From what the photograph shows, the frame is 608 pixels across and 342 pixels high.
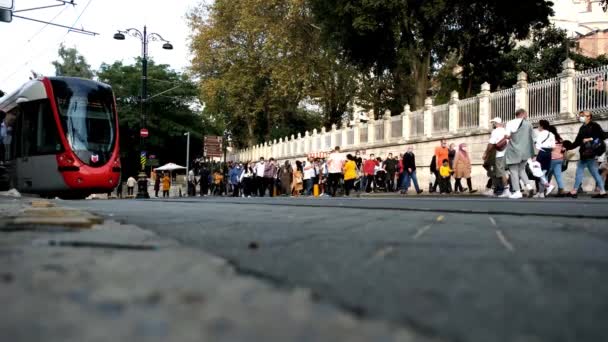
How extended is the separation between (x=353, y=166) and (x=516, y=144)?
795cm

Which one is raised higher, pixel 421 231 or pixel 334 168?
pixel 334 168

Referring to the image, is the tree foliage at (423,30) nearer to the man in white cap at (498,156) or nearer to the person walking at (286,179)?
the person walking at (286,179)

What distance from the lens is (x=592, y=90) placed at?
657 inches

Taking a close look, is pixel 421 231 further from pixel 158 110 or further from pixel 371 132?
A: pixel 158 110

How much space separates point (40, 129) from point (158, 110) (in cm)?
3949

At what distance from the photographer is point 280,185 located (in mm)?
27672

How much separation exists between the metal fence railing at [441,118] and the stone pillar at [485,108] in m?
2.52

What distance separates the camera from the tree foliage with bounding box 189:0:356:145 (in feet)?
131

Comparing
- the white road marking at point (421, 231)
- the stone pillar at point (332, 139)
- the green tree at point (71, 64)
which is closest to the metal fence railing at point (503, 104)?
the stone pillar at point (332, 139)

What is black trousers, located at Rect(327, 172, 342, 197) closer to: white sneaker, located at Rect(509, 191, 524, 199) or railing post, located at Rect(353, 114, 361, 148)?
white sneaker, located at Rect(509, 191, 524, 199)

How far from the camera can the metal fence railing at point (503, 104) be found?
19.9 meters

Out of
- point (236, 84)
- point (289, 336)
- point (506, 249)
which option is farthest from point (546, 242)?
point (236, 84)


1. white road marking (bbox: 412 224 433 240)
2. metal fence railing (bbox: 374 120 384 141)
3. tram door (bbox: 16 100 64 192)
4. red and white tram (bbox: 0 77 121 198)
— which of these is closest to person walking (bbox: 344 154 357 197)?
red and white tram (bbox: 0 77 121 198)

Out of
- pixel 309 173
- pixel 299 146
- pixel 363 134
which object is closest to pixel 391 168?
pixel 309 173
